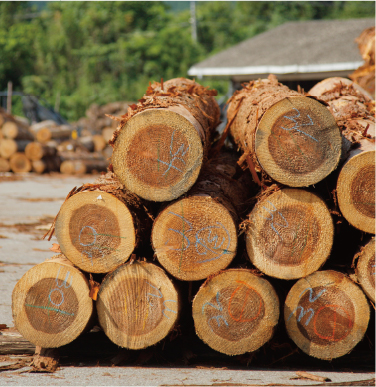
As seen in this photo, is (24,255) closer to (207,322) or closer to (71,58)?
(207,322)

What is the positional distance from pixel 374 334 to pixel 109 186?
2.15m

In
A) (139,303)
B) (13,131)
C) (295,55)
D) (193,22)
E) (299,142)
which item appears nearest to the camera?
(299,142)

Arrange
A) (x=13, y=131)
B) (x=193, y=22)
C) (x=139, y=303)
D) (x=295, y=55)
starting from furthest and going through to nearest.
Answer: (x=193, y=22) → (x=295, y=55) → (x=13, y=131) → (x=139, y=303)

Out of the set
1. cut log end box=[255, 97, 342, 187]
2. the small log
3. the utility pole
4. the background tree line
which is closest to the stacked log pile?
cut log end box=[255, 97, 342, 187]

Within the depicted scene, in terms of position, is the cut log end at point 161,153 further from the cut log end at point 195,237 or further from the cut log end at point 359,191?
the cut log end at point 359,191

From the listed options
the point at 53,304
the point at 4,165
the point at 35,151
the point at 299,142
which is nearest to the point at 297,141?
the point at 299,142

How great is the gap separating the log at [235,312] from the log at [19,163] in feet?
35.2

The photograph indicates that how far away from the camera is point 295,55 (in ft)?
43.8

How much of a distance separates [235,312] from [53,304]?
1160 millimetres

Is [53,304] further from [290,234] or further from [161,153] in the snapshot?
[290,234]

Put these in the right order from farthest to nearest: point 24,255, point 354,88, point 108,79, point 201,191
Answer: point 108,79 → point 24,255 → point 354,88 → point 201,191

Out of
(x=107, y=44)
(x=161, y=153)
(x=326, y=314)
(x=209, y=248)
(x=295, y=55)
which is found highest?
(x=107, y=44)

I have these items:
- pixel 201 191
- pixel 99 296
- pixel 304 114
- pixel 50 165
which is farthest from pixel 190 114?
pixel 50 165

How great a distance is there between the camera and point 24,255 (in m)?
4.98
